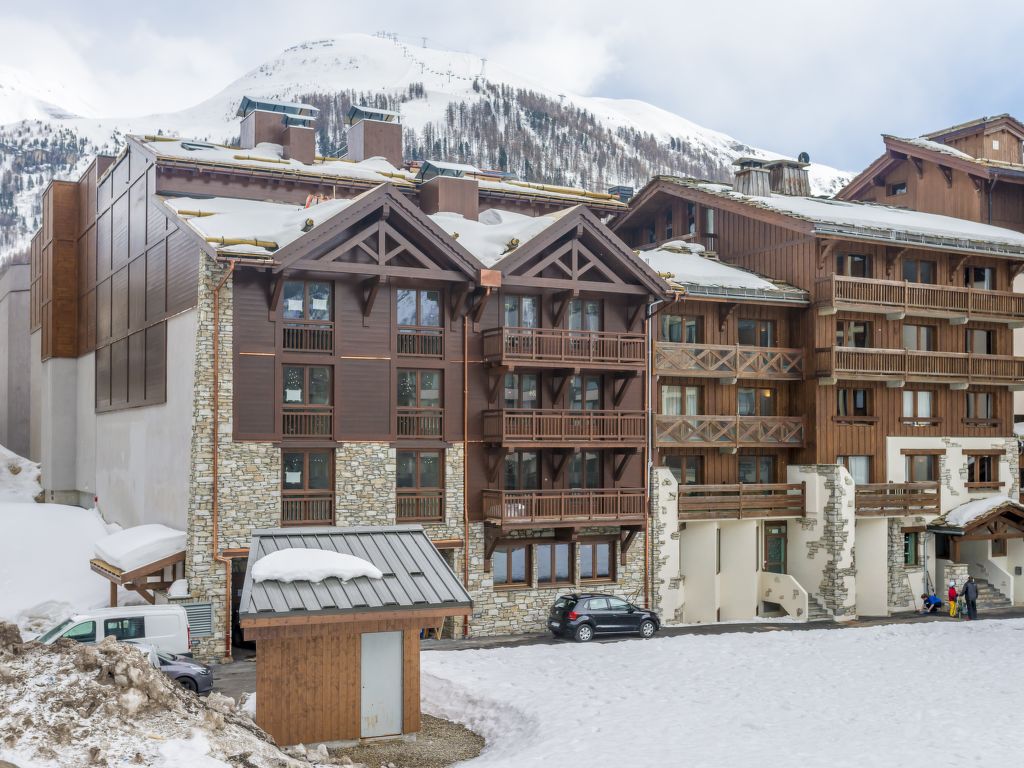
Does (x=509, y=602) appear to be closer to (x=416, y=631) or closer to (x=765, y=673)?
(x=765, y=673)

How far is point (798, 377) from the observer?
40656 millimetres

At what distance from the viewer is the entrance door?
134 ft

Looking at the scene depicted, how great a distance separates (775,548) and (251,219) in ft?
75.2

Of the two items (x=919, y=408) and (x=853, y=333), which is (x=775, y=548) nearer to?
(x=919, y=408)

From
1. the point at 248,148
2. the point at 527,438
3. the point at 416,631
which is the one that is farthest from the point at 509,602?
the point at 248,148

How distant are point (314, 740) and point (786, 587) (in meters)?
23.4

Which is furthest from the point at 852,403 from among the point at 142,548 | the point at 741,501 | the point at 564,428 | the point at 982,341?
the point at 142,548

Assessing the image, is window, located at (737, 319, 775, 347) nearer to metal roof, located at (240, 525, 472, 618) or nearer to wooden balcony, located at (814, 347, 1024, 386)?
wooden balcony, located at (814, 347, 1024, 386)

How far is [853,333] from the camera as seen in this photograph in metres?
41.4

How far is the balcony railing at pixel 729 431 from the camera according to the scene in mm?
37875

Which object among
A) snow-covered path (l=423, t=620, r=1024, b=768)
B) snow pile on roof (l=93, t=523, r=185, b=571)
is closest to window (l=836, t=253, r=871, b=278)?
snow-covered path (l=423, t=620, r=1024, b=768)

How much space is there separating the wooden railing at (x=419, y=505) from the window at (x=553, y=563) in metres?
3.85

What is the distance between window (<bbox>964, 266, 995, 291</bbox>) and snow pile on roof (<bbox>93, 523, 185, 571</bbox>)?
32.7 metres

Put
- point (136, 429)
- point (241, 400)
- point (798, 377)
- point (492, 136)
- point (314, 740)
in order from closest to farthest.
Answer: point (314, 740) → point (241, 400) → point (136, 429) → point (798, 377) → point (492, 136)
